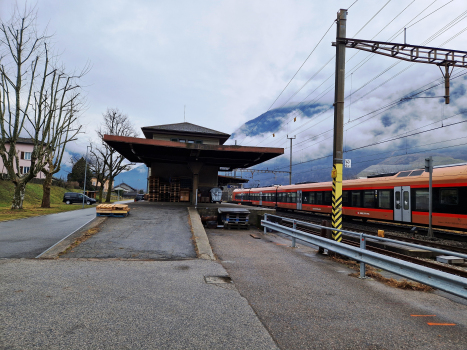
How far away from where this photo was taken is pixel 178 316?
397cm

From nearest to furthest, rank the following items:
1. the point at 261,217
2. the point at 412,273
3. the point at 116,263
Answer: the point at 412,273 → the point at 116,263 → the point at 261,217

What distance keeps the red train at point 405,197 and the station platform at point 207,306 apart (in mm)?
10122

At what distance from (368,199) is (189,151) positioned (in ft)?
42.4

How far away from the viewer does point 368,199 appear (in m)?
19.7

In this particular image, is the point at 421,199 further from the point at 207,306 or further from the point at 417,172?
the point at 207,306

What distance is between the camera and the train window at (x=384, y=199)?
18.0m

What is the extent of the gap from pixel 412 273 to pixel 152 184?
83.1 feet

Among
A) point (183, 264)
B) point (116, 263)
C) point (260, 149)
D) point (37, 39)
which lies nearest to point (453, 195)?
→ point (260, 149)

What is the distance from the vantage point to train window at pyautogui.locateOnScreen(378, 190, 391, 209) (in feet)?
59.1

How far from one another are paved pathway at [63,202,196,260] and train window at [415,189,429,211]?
40.4 feet

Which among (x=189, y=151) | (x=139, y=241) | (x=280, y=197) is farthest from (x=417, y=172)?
(x=280, y=197)

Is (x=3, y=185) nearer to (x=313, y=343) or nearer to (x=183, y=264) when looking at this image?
(x=183, y=264)

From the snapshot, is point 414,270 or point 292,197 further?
point 292,197

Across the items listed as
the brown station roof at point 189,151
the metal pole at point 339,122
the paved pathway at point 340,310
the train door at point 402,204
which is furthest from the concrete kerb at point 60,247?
the train door at point 402,204
